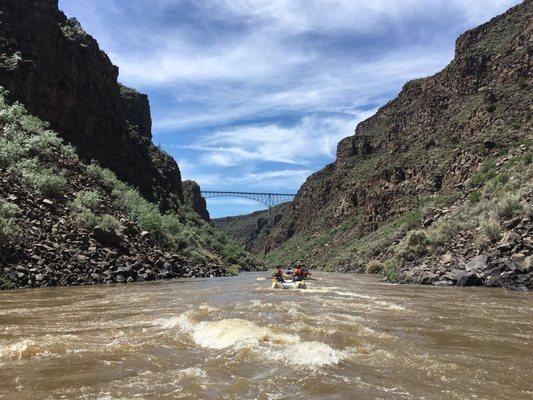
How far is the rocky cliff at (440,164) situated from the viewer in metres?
28.5

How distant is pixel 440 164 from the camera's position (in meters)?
56.1

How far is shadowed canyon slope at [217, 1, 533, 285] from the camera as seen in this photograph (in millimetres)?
23438

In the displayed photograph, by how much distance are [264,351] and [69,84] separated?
34.1m

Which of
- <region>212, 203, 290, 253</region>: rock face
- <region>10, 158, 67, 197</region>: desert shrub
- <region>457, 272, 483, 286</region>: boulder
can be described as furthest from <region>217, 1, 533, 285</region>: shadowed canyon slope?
<region>212, 203, 290, 253</region>: rock face

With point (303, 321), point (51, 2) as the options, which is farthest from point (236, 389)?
point (51, 2)

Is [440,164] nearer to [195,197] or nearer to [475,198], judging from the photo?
[475,198]

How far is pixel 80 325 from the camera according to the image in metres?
9.05

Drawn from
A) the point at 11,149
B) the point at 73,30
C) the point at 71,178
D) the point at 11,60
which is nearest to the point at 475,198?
the point at 71,178

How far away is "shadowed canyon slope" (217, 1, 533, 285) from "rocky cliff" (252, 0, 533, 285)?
15 cm

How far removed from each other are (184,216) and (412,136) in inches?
1704

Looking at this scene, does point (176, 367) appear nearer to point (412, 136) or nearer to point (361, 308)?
point (361, 308)

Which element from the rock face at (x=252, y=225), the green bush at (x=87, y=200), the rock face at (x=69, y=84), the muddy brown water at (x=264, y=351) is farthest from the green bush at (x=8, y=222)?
the rock face at (x=252, y=225)

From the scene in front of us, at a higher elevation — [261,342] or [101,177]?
[101,177]

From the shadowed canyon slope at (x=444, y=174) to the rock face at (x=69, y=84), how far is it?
23.4m
